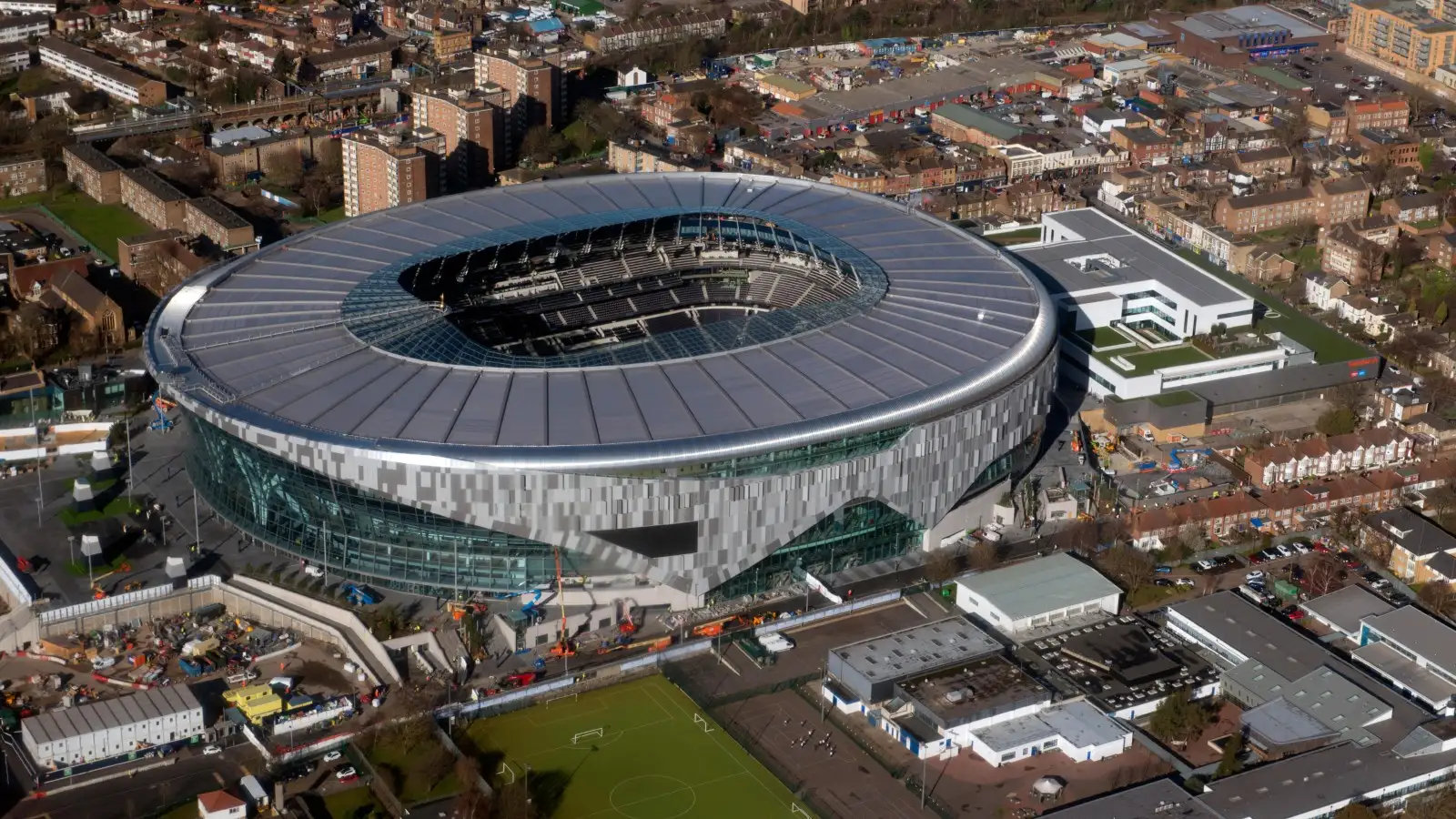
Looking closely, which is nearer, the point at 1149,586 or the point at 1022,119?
the point at 1149,586

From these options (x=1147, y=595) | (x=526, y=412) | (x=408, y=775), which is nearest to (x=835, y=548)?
(x=1147, y=595)

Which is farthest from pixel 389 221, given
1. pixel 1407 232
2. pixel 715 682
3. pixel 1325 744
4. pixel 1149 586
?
pixel 1407 232

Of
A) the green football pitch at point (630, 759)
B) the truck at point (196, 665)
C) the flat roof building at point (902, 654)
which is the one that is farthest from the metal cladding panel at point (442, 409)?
the flat roof building at point (902, 654)

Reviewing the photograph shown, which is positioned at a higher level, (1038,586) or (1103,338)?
(1103,338)

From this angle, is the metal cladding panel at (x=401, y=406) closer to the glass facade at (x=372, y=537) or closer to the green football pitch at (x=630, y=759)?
the glass facade at (x=372, y=537)

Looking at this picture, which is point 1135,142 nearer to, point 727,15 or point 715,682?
point 727,15

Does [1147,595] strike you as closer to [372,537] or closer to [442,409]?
[442,409]
